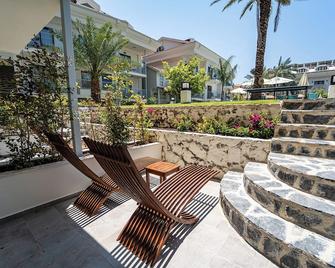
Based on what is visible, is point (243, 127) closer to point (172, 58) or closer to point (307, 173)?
point (307, 173)

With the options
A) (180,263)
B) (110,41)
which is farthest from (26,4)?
(110,41)

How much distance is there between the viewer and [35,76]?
322 centimetres

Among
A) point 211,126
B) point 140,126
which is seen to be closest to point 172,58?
point 140,126

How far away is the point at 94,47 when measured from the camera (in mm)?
10930

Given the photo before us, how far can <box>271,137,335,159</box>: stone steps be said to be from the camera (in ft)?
9.98

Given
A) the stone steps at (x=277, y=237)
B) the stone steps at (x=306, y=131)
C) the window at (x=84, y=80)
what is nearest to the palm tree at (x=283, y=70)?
the window at (x=84, y=80)

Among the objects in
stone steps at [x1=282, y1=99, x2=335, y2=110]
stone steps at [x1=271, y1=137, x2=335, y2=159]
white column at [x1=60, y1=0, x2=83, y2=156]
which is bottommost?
stone steps at [x1=271, y1=137, x2=335, y2=159]

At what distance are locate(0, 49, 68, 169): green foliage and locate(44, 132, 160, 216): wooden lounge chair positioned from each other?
23.1 inches

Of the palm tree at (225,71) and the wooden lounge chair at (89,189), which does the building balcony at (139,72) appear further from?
the wooden lounge chair at (89,189)

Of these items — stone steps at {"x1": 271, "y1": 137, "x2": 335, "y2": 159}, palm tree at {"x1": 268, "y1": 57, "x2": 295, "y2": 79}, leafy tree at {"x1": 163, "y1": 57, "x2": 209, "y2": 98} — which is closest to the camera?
stone steps at {"x1": 271, "y1": 137, "x2": 335, "y2": 159}

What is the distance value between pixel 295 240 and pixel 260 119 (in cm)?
281

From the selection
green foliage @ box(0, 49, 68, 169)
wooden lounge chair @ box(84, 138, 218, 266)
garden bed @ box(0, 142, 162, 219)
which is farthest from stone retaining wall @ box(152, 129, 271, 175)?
green foliage @ box(0, 49, 68, 169)

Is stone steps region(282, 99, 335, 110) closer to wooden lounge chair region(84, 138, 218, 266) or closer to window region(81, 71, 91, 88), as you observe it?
wooden lounge chair region(84, 138, 218, 266)

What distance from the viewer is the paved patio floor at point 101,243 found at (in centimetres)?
200
